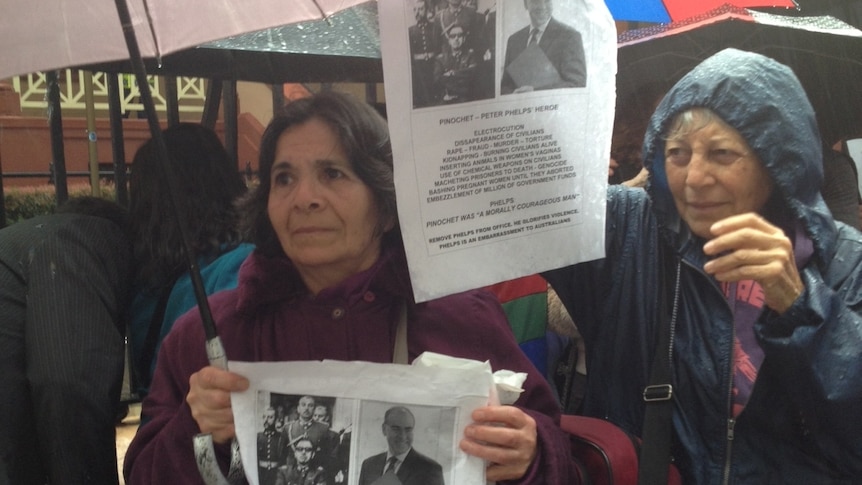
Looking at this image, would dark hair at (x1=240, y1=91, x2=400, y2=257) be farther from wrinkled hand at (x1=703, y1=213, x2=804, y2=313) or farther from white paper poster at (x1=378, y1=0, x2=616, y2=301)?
wrinkled hand at (x1=703, y1=213, x2=804, y2=313)

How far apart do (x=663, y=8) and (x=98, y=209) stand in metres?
1.94

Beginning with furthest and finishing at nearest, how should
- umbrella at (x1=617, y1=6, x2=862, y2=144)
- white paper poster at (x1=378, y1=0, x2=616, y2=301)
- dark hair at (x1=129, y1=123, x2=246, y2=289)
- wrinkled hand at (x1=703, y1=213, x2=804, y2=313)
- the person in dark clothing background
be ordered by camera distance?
umbrella at (x1=617, y1=6, x2=862, y2=144) → dark hair at (x1=129, y1=123, x2=246, y2=289) → the person in dark clothing background → wrinkled hand at (x1=703, y1=213, x2=804, y2=313) → white paper poster at (x1=378, y1=0, x2=616, y2=301)

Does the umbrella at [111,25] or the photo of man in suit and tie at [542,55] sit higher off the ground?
the umbrella at [111,25]

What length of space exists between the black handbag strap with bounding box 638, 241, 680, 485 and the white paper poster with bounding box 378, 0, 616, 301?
289mm

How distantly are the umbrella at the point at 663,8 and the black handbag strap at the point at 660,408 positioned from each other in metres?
1.10

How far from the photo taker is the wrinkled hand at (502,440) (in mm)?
1508

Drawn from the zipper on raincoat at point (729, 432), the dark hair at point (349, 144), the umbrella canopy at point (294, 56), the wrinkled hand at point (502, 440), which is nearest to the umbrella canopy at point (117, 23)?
the dark hair at point (349, 144)

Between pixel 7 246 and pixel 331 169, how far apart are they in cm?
99

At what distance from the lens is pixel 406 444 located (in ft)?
4.98

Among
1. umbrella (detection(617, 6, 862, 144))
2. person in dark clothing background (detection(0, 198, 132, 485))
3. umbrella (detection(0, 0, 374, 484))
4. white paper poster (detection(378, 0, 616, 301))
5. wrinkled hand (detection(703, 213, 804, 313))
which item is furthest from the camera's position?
umbrella (detection(617, 6, 862, 144))

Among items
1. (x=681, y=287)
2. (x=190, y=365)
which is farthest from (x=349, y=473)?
(x=681, y=287)

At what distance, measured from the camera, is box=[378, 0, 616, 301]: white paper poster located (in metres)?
1.43

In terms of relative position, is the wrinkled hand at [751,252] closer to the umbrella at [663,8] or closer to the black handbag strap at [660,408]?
the black handbag strap at [660,408]

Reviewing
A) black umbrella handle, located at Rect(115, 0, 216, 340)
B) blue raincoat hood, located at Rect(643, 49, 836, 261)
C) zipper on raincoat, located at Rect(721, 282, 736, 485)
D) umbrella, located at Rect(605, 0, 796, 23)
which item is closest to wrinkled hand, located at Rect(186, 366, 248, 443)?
black umbrella handle, located at Rect(115, 0, 216, 340)
